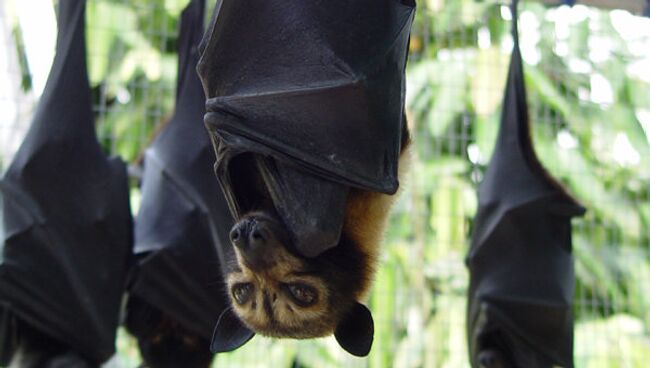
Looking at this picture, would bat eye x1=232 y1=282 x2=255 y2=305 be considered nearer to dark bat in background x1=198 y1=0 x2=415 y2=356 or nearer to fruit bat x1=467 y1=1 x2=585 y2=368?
dark bat in background x1=198 y1=0 x2=415 y2=356

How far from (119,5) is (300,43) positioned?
2.29m

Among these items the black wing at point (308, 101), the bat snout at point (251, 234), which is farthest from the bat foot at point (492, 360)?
the bat snout at point (251, 234)

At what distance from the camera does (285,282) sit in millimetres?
1784

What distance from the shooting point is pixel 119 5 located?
12.8 ft

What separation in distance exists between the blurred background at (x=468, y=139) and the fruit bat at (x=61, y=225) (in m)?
0.86

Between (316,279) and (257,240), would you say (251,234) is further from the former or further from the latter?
(316,279)

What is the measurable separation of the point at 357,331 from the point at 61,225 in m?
1.34

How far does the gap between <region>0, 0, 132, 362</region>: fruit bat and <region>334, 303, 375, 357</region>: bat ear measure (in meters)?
1.25

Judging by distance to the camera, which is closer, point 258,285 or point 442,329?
point 258,285

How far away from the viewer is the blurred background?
3.86 metres

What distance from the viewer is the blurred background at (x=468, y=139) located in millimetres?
3863

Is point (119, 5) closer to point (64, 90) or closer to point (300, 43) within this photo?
point (64, 90)

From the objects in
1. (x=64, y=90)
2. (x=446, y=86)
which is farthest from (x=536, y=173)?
(x=64, y=90)

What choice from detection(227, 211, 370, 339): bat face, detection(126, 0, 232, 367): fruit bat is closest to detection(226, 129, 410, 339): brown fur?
detection(227, 211, 370, 339): bat face
